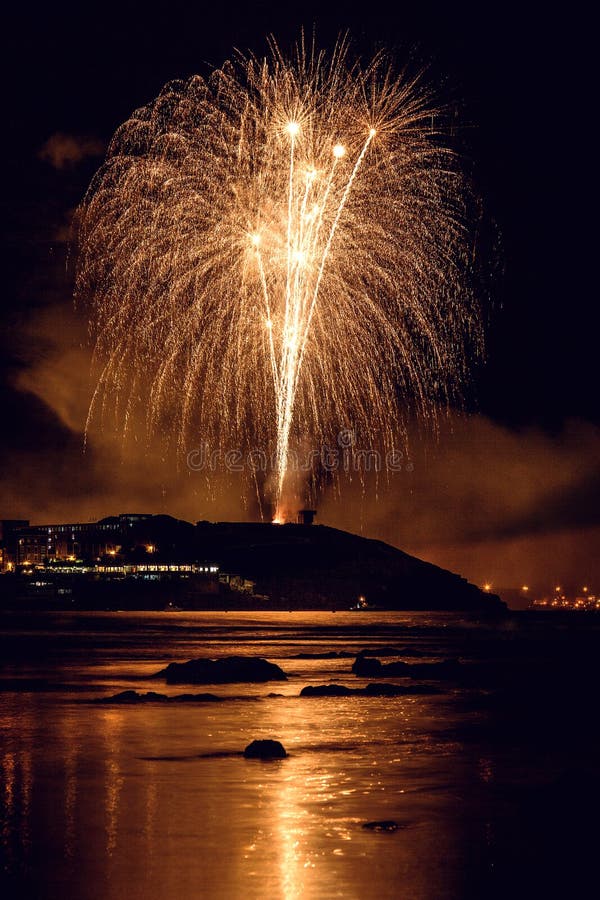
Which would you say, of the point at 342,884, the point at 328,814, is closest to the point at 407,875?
the point at 342,884

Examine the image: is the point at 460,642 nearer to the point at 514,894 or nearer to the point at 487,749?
the point at 487,749

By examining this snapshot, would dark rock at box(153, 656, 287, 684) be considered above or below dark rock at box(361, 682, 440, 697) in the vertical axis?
above

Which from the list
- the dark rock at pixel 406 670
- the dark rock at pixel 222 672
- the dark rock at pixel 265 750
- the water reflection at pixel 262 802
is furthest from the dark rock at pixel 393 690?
the dark rock at pixel 265 750

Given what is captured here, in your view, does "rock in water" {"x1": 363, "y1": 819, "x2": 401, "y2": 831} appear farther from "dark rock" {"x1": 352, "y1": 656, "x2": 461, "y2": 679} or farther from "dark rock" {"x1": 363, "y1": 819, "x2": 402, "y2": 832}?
"dark rock" {"x1": 352, "y1": 656, "x2": 461, "y2": 679}

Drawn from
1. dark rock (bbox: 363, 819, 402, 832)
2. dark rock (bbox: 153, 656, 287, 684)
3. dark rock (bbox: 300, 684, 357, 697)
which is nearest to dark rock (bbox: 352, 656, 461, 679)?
dark rock (bbox: 153, 656, 287, 684)

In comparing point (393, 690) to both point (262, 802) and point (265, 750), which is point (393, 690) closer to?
point (265, 750)

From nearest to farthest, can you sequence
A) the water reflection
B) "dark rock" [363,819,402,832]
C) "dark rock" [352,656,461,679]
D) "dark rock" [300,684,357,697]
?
the water reflection < "dark rock" [363,819,402,832] < "dark rock" [300,684,357,697] < "dark rock" [352,656,461,679]

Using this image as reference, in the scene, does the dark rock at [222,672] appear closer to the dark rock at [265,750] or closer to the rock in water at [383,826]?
the dark rock at [265,750]
